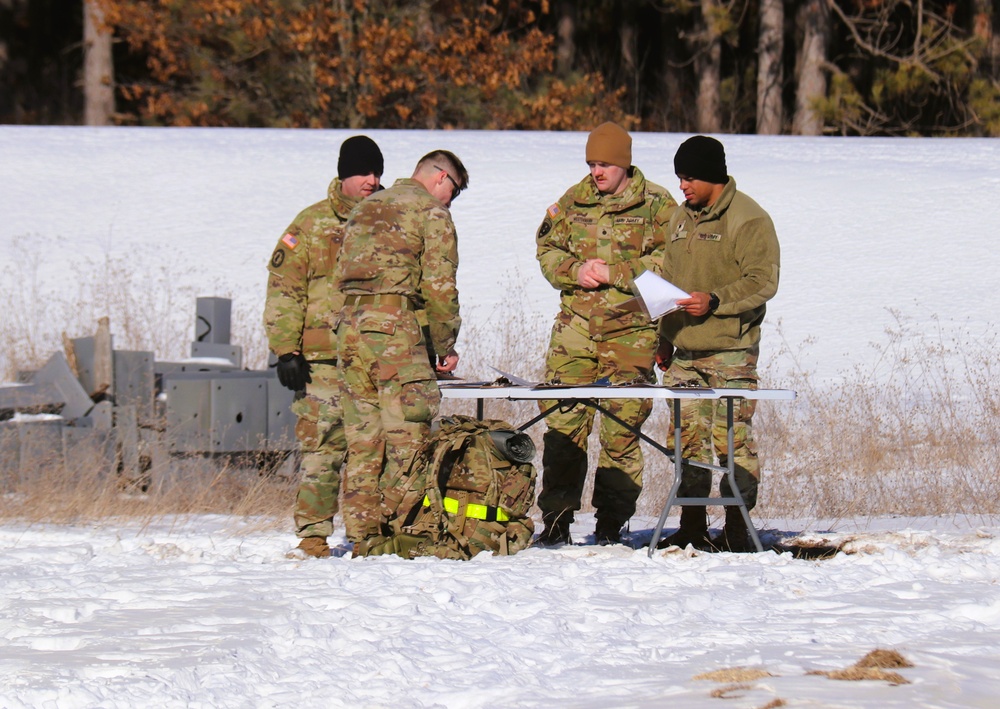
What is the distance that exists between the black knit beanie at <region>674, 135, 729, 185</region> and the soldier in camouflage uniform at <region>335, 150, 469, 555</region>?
952mm

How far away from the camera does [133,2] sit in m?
21.7

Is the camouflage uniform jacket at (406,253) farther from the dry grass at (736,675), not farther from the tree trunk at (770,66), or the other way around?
the tree trunk at (770,66)

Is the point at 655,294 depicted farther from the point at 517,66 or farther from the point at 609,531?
the point at 517,66

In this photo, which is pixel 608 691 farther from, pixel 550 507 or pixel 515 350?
pixel 515 350

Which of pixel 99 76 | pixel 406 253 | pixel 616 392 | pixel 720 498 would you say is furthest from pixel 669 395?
pixel 99 76

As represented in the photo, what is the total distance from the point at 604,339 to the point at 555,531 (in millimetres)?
898

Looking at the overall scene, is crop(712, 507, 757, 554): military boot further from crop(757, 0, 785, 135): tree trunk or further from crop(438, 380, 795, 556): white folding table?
crop(757, 0, 785, 135): tree trunk

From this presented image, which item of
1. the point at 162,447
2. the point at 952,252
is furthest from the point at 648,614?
the point at 952,252

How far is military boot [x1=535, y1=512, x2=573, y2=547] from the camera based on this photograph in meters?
6.52

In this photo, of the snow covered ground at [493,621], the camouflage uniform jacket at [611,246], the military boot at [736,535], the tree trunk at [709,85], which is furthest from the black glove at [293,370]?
the tree trunk at [709,85]

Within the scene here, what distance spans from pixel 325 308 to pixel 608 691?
2.78 m

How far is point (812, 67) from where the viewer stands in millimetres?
20719

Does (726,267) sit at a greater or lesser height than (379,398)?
greater

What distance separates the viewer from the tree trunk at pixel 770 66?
21.0 meters
